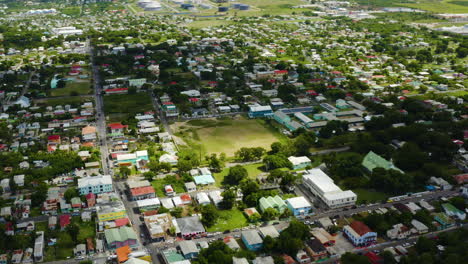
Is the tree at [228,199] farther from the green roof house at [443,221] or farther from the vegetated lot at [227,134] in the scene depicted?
the green roof house at [443,221]

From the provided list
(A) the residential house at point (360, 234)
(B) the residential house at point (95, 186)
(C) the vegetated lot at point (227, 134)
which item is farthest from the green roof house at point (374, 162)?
(B) the residential house at point (95, 186)

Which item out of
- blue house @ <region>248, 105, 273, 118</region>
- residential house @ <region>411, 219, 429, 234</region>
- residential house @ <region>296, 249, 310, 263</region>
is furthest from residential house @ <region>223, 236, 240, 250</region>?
blue house @ <region>248, 105, 273, 118</region>

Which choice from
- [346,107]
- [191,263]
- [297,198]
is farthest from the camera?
[346,107]

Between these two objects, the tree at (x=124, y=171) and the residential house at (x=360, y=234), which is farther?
the tree at (x=124, y=171)

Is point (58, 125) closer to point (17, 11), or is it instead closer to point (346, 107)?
point (346, 107)

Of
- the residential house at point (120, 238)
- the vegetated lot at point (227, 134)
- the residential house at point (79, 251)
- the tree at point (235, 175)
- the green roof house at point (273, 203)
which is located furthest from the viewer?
the vegetated lot at point (227, 134)

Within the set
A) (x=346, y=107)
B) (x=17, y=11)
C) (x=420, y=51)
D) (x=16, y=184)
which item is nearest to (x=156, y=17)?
(x=17, y=11)

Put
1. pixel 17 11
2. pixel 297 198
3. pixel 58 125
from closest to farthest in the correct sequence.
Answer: pixel 297 198
pixel 58 125
pixel 17 11
